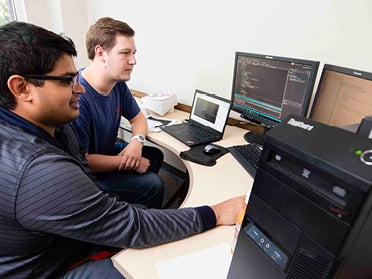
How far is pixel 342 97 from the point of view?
1.15 m

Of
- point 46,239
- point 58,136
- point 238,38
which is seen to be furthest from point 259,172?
point 238,38

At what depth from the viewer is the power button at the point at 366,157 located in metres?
0.35

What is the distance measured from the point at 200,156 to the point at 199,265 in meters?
0.68

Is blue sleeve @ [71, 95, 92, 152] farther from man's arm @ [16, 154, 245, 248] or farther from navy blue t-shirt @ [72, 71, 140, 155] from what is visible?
man's arm @ [16, 154, 245, 248]

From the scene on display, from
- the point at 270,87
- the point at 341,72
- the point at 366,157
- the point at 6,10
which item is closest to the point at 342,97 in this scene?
the point at 341,72

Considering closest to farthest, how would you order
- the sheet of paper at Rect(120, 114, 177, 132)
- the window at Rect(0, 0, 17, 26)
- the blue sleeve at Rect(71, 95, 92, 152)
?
the blue sleeve at Rect(71, 95, 92, 152) < the sheet of paper at Rect(120, 114, 177, 132) < the window at Rect(0, 0, 17, 26)

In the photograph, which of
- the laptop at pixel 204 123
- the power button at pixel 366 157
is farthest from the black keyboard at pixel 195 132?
the power button at pixel 366 157

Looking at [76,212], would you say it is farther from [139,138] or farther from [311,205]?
[139,138]

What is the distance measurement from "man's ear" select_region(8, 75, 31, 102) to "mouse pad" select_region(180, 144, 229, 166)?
78cm

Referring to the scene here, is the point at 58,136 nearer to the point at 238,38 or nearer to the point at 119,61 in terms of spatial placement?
the point at 119,61

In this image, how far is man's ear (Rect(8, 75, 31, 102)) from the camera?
28.5 inches

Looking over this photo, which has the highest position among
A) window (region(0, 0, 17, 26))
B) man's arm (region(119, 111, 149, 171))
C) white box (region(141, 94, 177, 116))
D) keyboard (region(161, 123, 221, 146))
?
window (region(0, 0, 17, 26))

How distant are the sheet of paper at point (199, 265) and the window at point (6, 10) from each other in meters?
2.73

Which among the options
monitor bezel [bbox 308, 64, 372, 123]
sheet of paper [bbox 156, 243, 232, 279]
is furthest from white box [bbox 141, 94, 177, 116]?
sheet of paper [bbox 156, 243, 232, 279]
